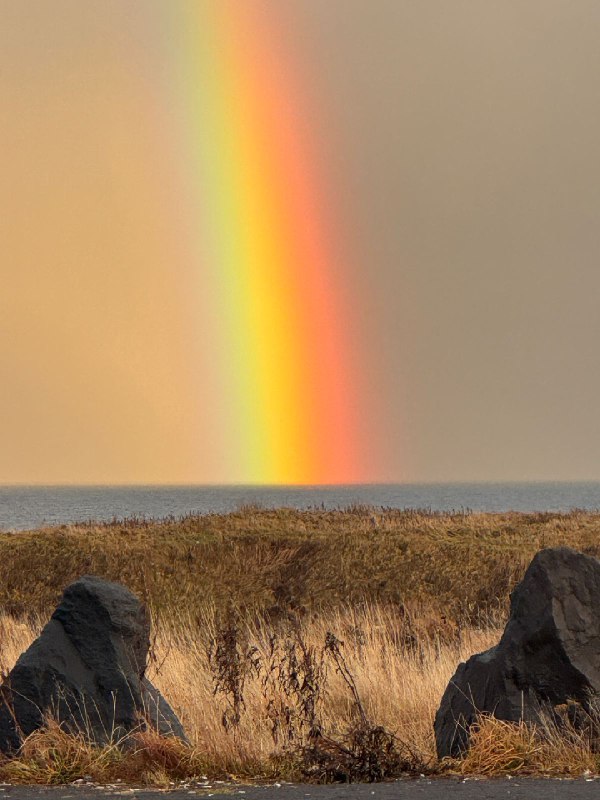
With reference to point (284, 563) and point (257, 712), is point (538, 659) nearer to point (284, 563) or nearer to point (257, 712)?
point (257, 712)

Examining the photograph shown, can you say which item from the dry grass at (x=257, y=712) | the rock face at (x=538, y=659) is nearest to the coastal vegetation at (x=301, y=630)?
the dry grass at (x=257, y=712)

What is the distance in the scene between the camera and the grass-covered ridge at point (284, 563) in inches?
982

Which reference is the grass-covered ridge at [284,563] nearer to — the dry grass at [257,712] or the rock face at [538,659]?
the dry grass at [257,712]

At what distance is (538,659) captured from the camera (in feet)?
28.6

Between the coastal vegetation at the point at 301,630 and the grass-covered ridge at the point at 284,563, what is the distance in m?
0.10

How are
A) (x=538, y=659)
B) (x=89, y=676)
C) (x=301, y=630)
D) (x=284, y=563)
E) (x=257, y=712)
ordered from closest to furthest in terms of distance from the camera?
(x=538, y=659) < (x=89, y=676) < (x=257, y=712) < (x=301, y=630) < (x=284, y=563)

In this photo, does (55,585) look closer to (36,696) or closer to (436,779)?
(36,696)

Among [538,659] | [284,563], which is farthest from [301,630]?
[284,563]

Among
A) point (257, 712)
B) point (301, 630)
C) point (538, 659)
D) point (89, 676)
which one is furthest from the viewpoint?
point (301, 630)

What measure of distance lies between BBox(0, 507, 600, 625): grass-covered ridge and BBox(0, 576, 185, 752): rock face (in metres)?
12.4

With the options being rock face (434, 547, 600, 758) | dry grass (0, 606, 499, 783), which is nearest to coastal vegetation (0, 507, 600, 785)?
dry grass (0, 606, 499, 783)

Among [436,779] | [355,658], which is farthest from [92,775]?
[355,658]

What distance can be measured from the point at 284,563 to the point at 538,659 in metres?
21.8

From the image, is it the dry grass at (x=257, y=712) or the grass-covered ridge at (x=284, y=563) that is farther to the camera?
the grass-covered ridge at (x=284, y=563)
